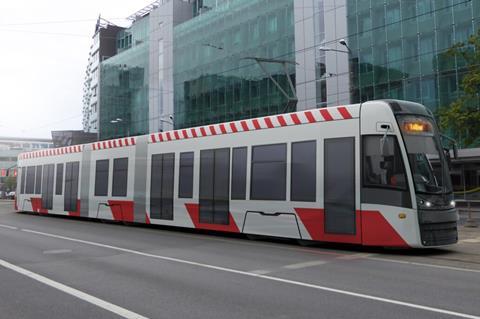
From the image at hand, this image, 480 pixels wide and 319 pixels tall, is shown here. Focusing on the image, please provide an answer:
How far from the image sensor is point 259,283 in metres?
7.70

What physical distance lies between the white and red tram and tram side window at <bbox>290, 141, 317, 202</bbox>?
0.02m

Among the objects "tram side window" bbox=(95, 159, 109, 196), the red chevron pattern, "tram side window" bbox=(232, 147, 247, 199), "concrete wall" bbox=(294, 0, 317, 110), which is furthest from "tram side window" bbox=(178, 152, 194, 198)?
"concrete wall" bbox=(294, 0, 317, 110)

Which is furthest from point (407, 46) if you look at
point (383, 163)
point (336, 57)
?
point (383, 163)

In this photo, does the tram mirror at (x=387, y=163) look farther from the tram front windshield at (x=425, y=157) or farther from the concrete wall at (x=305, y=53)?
the concrete wall at (x=305, y=53)

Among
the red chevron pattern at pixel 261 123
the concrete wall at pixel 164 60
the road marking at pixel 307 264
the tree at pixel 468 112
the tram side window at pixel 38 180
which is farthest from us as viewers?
the concrete wall at pixel 164 60

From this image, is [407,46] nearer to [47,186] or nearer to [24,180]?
[47,186]

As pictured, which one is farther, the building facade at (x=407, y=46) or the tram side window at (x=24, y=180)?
the building facade at (x=407, y=46)

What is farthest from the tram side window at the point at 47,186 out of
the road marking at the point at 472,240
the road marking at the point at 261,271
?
the road marking at the point at 472,240

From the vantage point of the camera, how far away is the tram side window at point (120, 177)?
18.4 meters

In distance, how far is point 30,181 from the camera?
25.7 meters

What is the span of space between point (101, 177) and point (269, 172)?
29.7 ft

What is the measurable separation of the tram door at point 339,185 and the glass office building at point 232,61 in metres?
30.1

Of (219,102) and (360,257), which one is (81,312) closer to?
(360,257)

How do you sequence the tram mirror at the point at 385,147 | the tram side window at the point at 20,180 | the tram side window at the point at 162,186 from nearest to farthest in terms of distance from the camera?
the tram mirror at the point at 385,147
the tram side window at the point at 162,186
the tram side window at the point at 20,180
